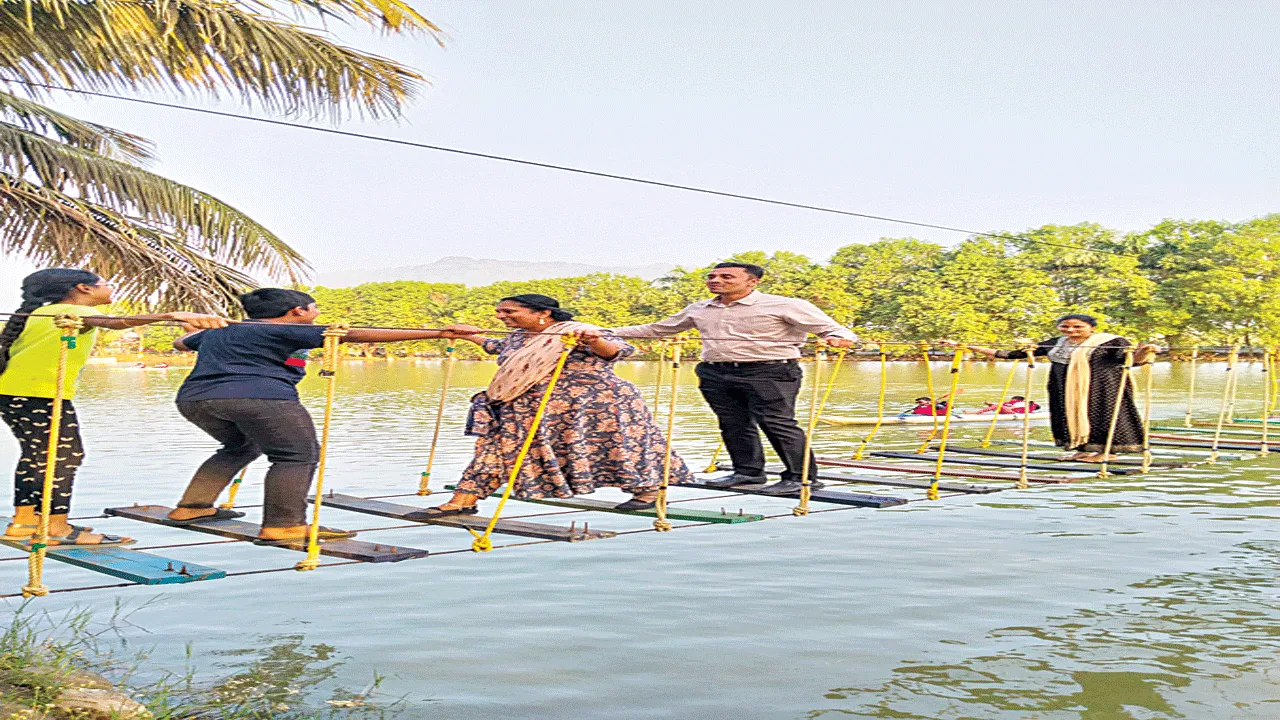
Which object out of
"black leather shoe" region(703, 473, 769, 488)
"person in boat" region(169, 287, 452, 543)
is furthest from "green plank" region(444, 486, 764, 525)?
"person in boat" region(169, 287, 452, 543)

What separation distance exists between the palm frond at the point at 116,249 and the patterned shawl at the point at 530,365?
2.63 m

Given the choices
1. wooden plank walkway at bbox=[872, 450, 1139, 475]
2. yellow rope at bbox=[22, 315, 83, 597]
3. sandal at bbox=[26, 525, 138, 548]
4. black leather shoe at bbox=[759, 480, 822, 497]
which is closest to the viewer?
yellow rope at bbox=[22, 315, 83, 597]

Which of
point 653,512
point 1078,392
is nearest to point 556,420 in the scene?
point 653,512

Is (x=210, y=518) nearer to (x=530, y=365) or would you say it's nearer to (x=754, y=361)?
(x=530, y=365)

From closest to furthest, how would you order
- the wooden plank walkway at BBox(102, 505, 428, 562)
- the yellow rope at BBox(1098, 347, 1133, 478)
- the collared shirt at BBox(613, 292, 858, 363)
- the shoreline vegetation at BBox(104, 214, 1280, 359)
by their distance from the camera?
the wooden plank walkway at BBox(102, 505, 428, 562) → the collared shirt at BBox(613, 292, 858, 363) → the yellow rope at BBox(1098, 347, 1133, 478) → the shoreline vegetation at BBox(104, 214, 1280, 359)

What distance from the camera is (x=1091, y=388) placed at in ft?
33.9

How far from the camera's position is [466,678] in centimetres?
577

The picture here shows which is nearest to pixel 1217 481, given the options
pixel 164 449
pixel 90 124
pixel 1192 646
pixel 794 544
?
pixel 794 544

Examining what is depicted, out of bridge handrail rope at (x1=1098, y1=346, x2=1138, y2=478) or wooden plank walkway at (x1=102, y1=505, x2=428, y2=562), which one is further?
bridge handrail rope at (x1=1098, y1=346, x2=1138, y2=478)

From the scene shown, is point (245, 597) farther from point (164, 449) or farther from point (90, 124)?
point (164, 449)

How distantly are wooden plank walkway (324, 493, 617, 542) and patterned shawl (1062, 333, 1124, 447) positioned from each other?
5.60 metres

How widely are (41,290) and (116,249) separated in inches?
88.3

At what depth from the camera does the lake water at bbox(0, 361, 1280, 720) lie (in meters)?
5.49

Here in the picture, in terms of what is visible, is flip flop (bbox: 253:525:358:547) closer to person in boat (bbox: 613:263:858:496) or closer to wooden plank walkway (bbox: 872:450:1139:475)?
person in boat (bbox: 613:263:858:496)
